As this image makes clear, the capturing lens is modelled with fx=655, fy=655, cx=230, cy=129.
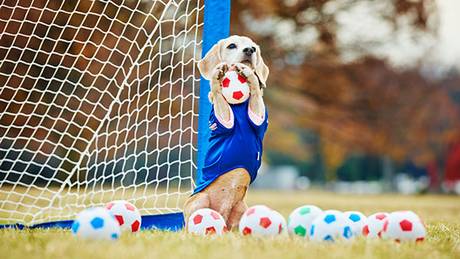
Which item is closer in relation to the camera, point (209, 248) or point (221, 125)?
point (209, 248)

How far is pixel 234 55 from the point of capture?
4.94 meters

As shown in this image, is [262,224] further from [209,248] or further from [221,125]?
[221,125]

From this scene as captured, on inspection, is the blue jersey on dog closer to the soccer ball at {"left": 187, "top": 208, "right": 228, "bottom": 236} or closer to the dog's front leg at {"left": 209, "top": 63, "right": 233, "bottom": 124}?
the dog's front leg at {"left": 209, "top": 63, "right": 233, "bottom": 124}

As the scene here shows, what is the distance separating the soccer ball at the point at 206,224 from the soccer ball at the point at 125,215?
0.38 meters

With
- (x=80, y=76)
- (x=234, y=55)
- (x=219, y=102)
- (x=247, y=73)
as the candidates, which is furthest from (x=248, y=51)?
(x=80, y=76)

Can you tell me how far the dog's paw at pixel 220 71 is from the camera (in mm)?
4746

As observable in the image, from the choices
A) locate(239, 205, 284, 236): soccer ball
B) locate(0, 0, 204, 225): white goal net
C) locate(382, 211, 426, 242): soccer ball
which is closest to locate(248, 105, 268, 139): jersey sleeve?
locate(239, 205, 284, 236): soccer ball

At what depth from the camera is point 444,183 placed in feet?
119

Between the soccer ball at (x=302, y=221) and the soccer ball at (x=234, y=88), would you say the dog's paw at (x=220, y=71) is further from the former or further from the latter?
the soccer ball at (x=302, y=221)

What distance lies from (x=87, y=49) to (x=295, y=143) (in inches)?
1014

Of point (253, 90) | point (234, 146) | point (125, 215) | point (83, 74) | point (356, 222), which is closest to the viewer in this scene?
point (356, 222)

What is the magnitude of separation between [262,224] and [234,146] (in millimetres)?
792

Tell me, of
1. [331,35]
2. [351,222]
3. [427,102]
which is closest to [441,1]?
[331,35]

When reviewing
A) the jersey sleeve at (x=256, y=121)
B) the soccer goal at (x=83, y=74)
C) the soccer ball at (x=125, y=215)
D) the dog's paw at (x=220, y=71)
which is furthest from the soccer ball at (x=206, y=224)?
the soccer goal at (x=83, y=74)
